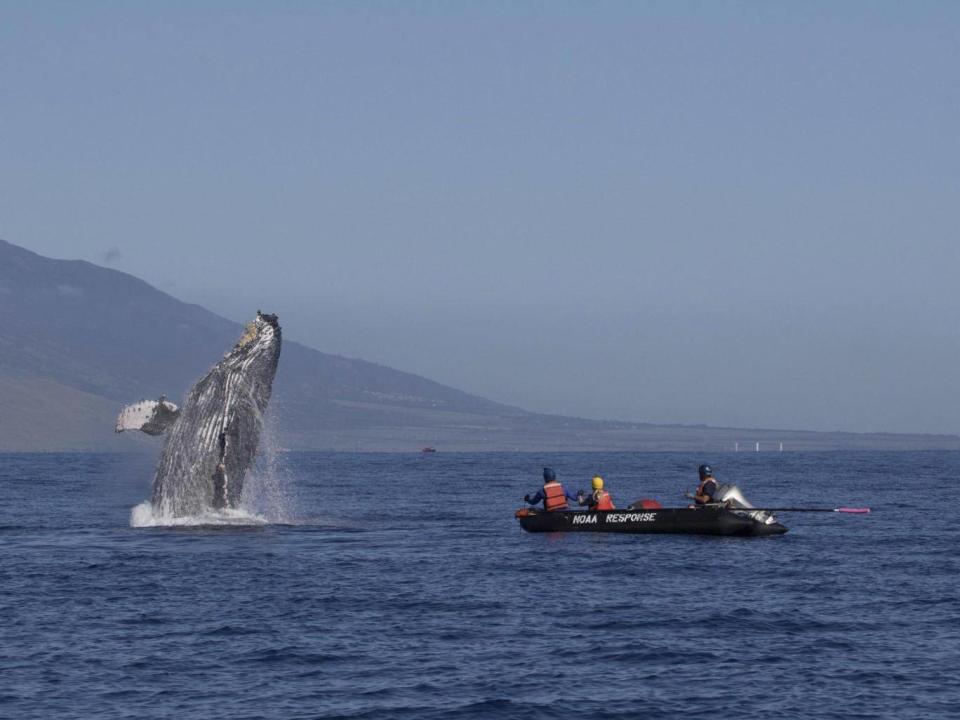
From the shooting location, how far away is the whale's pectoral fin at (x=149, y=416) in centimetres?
2872

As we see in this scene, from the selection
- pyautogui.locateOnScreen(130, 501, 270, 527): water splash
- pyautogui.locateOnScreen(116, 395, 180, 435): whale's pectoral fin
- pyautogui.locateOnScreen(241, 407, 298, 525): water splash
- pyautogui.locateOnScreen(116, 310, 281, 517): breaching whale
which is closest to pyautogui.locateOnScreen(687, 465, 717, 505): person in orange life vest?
pyautogui.locateOnScreen(241, 407, 298, 525): water splash

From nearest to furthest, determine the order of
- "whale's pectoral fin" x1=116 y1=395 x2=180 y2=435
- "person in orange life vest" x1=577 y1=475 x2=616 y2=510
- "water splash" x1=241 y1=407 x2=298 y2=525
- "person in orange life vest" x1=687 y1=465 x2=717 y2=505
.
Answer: "whale's pectoral fin" x1=116 y1=395 x2=180 y2=435 → "water splash" x1=241 y1=407 x2=298 y2=525 → "person in orange life vest" x1=687 y1=465 x2=717 y2=505 → "person in orange life vest" x1=577 y1=475 x2=616 y2=510

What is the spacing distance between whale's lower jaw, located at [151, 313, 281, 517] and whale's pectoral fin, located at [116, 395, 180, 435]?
20 centimetres

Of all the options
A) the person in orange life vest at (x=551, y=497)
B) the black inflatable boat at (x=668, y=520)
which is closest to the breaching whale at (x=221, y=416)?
the black inflatable boat at (x=668, y=520)

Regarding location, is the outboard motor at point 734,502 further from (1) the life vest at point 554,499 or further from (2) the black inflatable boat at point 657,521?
(1) the life vest at point 554,499

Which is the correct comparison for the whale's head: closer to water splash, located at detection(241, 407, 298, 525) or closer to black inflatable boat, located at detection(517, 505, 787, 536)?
water splash, located at detection(241, 407, 298, 525)

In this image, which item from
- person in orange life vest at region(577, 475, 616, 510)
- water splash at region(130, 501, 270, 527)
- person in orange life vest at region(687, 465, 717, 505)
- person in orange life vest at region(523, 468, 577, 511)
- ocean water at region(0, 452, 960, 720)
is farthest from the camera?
person in orange life vest at region(577, 475, 616, 510)

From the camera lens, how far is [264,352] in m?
28.8

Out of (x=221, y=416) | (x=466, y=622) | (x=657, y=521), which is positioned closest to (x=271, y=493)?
(x=657, y=521)

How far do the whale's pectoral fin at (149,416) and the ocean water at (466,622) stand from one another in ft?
6.99

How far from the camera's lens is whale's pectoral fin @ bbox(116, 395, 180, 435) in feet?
94.2

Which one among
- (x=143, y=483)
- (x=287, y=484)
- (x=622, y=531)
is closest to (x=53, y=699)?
(x=622, y=531)

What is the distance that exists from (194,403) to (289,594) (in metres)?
6.42

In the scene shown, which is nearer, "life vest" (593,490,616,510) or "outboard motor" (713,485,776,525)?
"outboard motor" (713,485,776,525)
